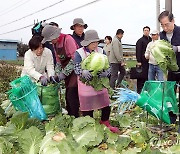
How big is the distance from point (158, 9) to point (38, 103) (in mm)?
8310

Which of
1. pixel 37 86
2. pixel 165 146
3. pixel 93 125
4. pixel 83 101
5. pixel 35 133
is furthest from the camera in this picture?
pixel 37 86

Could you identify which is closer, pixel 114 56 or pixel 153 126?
pixel 153 126

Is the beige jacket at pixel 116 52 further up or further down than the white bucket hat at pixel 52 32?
further down

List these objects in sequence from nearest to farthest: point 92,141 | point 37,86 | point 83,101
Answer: point 92,141 → point 83,101 → point 37,86

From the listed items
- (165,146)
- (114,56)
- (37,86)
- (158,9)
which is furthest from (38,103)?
(158,9)

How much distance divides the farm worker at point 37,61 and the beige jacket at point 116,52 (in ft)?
10.4

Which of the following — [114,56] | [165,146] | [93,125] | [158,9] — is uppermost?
[158,9]

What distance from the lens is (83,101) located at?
435cm

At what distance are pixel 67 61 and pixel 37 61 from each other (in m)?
0.72

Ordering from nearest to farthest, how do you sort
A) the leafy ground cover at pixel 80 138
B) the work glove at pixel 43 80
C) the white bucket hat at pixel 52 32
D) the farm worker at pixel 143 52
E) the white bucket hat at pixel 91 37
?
the leafy ground cover at pixel 80 138, the white bucket hat at pixel 91 37, the white bucket hat at pixel 52 32, the work glove at pixel 43 80, the farm worker at pixel 143 52

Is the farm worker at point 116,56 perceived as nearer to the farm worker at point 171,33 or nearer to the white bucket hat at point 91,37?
the farm worker at point 171,33

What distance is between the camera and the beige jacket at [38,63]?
5230 mm

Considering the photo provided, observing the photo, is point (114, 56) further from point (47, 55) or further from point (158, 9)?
point (158, 9)

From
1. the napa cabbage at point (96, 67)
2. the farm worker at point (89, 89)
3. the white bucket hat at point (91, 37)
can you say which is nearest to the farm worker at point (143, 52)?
the farm worker at point (89, 89)
